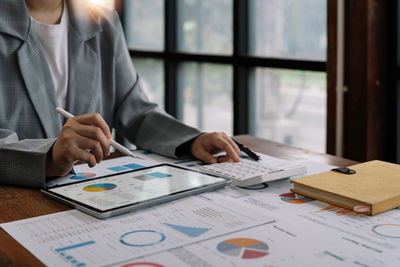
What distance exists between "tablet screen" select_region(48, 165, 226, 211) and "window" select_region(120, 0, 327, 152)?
137 cm

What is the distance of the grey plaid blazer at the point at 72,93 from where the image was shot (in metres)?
1.16

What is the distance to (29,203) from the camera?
1.01m

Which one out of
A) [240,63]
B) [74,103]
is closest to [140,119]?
[74,103]

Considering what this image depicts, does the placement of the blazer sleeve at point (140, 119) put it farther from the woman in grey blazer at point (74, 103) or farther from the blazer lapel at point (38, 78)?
the blazer lapel at point (38, 78)

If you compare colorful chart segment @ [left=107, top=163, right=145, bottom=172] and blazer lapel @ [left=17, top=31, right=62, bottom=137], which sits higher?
blazer lapel @ [left=17, top=31, right=62, bottom=137]

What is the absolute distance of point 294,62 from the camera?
2.45 m

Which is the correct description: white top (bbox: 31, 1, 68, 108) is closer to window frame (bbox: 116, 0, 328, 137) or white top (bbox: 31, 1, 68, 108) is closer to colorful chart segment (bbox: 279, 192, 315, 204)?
colorful chart segment (bbox: 279, 192, 315, 204)

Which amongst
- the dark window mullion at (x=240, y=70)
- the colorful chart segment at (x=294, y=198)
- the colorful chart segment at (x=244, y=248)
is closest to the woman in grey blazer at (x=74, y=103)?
the colorful chart segment at (x=294, y=198)

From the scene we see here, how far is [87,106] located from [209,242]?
923 millimetres

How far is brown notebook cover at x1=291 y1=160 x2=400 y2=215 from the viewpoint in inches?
36.3

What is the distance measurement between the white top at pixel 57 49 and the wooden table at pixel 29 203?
51 centimetres

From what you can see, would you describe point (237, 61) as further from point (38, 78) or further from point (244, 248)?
point (244, 248)

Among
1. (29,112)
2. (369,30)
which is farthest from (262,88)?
(29,112)

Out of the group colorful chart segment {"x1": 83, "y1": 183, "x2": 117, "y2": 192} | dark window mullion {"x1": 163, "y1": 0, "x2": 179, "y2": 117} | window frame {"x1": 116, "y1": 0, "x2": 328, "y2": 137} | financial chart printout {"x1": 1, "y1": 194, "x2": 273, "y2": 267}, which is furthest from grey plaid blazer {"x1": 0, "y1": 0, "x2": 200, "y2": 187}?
dark window mullion {"x1": 163, "y1": 0, "x2": 179, "y2": 117}
